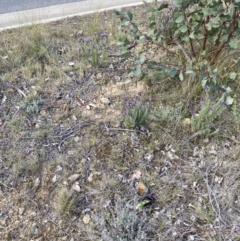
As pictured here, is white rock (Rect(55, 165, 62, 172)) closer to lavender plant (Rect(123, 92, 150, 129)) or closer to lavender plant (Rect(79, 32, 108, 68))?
lavender plant (Rect(123, 92, 150, 129))

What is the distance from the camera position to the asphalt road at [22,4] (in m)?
4.41

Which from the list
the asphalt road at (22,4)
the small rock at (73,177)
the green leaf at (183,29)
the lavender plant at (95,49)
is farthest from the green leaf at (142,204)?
the asphalt road at (22,4)

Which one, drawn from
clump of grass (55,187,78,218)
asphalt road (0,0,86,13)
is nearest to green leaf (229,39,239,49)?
clump of grass (55,187,78,218)

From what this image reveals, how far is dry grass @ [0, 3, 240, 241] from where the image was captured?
220 centimetres

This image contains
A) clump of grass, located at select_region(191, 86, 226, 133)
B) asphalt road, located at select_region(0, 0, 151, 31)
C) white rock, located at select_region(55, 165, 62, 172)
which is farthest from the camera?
asphalt road, located at select_region(0, 0, 151, 31)

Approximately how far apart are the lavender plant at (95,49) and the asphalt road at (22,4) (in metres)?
1.22

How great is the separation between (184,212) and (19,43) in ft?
7.33

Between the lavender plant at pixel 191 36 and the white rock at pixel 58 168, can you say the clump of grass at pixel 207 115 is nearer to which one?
the lavender plant at pixel 191 36

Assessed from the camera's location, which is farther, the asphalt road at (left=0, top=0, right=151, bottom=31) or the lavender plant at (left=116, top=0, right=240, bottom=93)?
the asphalt road at (left=0, top=0, right=151, bottom=31)

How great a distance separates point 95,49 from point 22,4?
69.6 inches

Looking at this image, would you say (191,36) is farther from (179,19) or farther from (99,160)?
(99,160)

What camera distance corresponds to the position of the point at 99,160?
2535mm

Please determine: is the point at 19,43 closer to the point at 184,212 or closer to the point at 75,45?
the point at 75,45

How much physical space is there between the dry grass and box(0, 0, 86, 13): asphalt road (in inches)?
51.0
